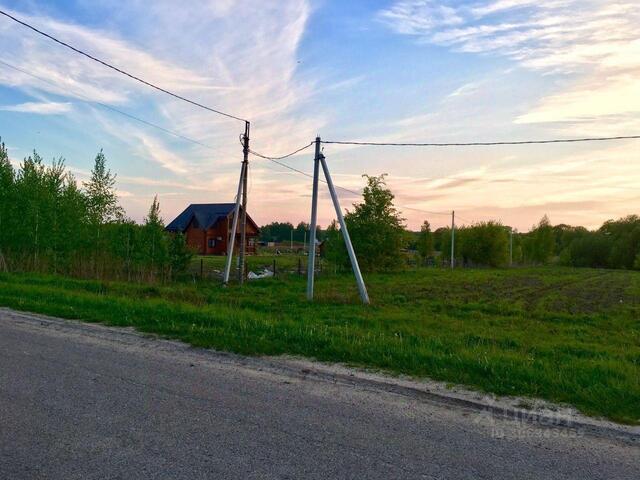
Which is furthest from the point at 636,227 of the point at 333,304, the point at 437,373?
the point at 437,373

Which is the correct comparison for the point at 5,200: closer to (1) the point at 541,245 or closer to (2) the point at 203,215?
(2) the point at 203,215

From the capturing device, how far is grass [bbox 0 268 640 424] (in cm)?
555

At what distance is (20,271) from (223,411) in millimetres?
19316

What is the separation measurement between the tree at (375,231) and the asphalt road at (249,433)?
88.7 feet

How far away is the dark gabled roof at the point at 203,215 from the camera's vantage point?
60.0m

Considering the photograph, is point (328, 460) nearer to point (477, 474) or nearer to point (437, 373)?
point (477, 474)

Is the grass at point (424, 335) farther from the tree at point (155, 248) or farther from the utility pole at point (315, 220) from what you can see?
the tree at point (155, 248)

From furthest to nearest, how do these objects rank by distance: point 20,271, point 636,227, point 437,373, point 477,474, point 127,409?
point 636,227 → point 20,271 → point 437,373 → point 127,409 → point 477,474

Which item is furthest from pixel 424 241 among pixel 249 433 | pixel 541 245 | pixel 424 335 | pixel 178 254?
pixel 249 433

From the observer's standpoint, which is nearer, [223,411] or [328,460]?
[328,460]

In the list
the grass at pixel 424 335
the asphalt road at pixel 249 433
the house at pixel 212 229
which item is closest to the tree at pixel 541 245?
the house at pixel 212 229

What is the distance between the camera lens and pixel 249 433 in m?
4.01

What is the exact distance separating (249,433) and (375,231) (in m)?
29.6

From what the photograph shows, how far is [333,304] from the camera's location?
1354 cm
